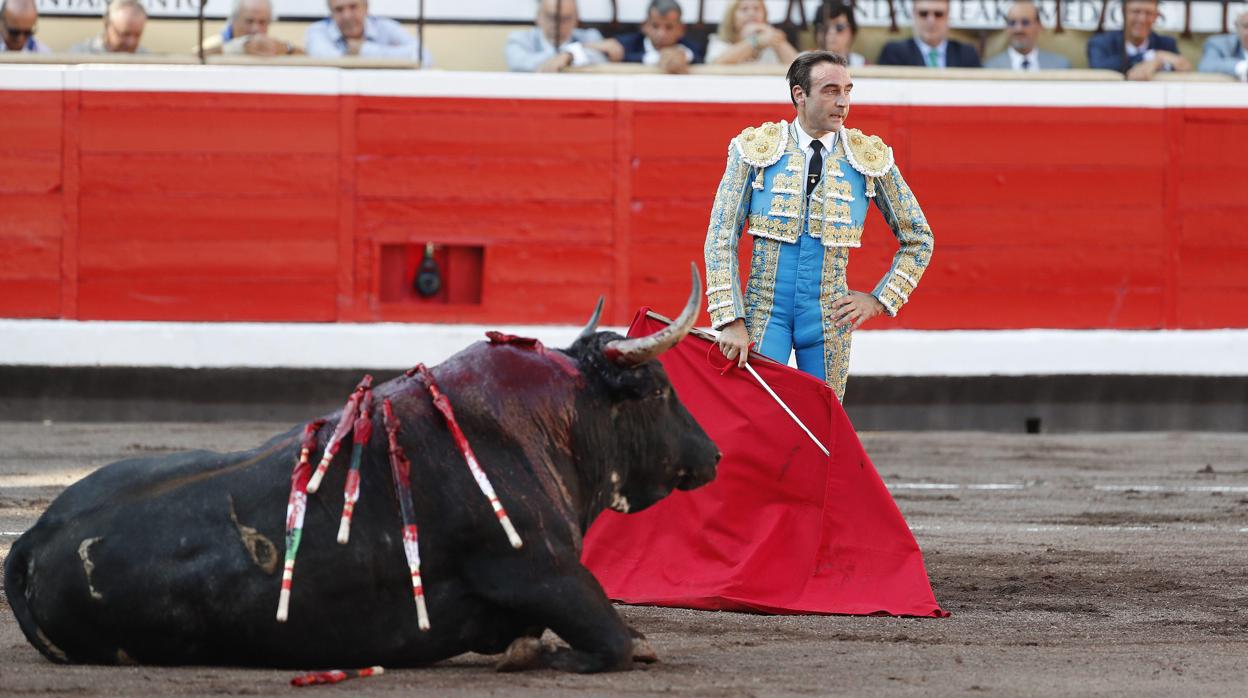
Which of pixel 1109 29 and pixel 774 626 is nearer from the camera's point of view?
pixel 774 626

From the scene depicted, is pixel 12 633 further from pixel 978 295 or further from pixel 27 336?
pixel 978 295

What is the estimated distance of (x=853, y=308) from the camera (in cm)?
468

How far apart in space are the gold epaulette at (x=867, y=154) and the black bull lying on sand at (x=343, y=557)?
122 cm

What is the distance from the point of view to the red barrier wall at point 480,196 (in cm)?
903

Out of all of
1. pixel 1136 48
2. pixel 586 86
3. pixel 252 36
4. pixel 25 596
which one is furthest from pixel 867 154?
pixel 1136 48

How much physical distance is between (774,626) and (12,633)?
1623 mm

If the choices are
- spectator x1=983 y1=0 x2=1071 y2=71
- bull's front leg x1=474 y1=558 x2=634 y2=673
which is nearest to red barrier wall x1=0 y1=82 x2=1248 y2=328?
spectator x1=983 y1=0 x2=1071 y2=71

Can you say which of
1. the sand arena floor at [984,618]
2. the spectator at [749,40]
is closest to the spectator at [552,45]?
the spectator at [749,40]

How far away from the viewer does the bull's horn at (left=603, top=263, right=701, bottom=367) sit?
3.63 m

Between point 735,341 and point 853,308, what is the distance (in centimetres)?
31

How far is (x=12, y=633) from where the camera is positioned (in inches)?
153

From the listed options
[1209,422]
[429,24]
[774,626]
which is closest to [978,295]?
[1209,422]

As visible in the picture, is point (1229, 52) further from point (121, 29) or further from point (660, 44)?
point (121, 29)

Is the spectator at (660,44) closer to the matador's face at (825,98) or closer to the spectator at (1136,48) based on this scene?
the spectator at (1136,48)
